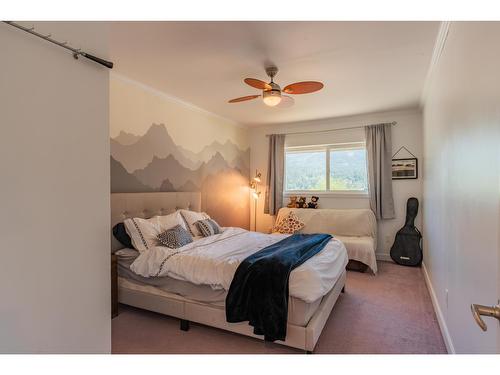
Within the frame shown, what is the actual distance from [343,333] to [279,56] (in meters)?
2.53

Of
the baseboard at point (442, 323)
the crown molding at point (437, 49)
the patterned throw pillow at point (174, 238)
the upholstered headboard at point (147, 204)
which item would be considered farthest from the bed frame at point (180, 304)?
the crown molding at point (437, 49)

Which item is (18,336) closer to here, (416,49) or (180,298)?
(180,298)

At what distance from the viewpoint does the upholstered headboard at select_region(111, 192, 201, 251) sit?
305 centimetres

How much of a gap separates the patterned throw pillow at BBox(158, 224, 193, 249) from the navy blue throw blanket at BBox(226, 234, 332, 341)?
887 mm

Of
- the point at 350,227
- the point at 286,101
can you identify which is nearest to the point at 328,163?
the point at 350,227

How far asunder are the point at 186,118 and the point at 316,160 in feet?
8.26

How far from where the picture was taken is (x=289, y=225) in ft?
15.7

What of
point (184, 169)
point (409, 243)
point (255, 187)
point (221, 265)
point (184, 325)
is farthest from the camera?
point (255, 187)

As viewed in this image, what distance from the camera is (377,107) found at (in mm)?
4344

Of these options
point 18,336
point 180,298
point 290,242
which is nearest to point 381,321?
point 290,242

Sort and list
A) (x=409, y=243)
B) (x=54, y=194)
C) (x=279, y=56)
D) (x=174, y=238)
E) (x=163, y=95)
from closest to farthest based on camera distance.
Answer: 1. (x=54, y=194)
2. (x=279, y=56)
3. (x=174, y=238)
4. (x=163, y=95)
5. (x=409, y=243)

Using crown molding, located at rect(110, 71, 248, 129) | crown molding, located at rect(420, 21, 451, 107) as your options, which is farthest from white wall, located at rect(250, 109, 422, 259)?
crown molding, located at rect(110, 71, 248, 129)

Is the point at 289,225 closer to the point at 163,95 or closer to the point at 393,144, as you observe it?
the point at 393,144

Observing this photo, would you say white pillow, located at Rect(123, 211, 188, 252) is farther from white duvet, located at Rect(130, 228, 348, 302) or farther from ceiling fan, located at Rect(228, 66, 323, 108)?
ceiling fan, located at Rect(228, 66, 323, 108)
